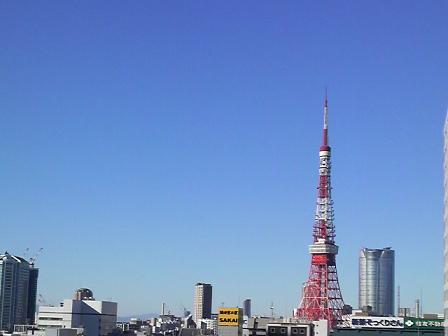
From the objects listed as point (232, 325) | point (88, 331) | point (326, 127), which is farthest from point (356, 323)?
point (88, 331)

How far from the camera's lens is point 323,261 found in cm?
17638

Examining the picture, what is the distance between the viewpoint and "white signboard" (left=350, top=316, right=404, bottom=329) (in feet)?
396

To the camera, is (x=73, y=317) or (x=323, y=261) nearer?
(x=323, y=261)

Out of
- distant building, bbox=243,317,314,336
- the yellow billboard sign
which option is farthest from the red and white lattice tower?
the yellow billboard sign

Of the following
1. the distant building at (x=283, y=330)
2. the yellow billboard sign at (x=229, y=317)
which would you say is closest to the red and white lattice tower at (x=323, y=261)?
the distant building at (x=283, y=330)

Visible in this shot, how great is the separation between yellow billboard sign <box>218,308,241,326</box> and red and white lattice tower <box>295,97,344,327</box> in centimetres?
5716

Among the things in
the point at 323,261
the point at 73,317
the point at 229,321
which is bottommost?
the point at 73,317

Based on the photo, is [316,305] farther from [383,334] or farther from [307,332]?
[383,334]

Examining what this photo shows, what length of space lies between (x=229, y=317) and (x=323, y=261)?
2464 inches

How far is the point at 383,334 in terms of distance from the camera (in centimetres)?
11612

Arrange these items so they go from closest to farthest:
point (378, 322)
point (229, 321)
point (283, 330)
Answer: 1. point (229, 321)
2. point (378, 322)
3. point (283, 330)

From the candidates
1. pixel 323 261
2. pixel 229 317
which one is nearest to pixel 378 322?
pixel 229 317

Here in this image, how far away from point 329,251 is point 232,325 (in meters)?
61.8

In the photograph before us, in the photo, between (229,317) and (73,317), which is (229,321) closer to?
(229,317)
